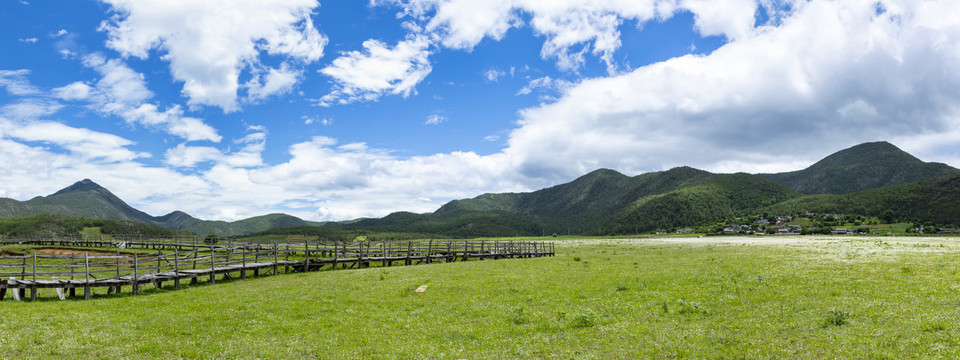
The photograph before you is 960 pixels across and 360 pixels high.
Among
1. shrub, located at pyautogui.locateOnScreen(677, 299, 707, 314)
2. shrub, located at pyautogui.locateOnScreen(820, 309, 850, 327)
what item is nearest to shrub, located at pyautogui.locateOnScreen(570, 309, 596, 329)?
shrub, located at pyautogui.locateOnScreen(677, 299, 707, 314)

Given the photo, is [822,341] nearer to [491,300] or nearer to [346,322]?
[491,300]

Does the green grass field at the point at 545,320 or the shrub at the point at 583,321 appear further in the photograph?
the shrub at the point at 583,321

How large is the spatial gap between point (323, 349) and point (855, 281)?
2279cm

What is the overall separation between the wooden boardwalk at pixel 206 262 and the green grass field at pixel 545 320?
282 centimetres

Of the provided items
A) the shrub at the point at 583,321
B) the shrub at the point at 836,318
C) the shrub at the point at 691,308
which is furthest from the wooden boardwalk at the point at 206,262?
the shrub at the point at 836,318

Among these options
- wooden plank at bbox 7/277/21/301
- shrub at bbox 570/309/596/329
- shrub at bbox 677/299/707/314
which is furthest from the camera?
wooden plank at bbox 7/277/21/301

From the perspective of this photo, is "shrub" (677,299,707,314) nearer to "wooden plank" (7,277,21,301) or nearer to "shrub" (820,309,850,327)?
"shrub" (820,309,850,327)

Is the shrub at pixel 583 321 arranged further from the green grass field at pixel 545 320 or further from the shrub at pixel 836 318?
the shrub at pixel 836 318

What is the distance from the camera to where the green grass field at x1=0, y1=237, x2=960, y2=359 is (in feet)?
39.8

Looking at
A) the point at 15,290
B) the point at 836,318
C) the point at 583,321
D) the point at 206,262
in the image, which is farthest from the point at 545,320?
the point at 206,262

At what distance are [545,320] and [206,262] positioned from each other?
31.7 m

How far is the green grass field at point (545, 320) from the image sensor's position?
39.8ft

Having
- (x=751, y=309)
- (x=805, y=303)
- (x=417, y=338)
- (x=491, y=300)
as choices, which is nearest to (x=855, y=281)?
(x=805, y=303)

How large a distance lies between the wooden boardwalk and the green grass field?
282 centimetres
